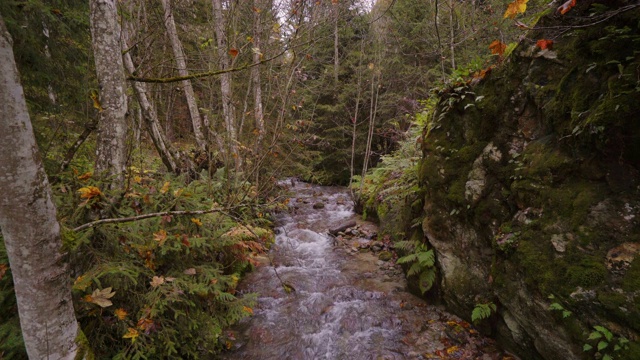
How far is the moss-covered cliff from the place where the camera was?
273 centimetres

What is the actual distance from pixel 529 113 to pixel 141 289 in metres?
5.32

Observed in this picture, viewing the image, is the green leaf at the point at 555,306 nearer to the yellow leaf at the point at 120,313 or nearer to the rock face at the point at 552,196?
the rock face at the point at 552,196

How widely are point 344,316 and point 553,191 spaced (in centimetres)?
368

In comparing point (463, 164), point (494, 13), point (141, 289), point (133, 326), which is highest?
point (494, 13)

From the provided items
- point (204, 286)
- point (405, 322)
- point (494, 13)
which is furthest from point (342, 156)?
point (204, 286)

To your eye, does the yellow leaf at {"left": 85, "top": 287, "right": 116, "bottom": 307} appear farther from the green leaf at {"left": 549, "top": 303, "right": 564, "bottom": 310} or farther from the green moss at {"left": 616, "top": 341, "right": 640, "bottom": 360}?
the green moss at {"left": 616, "top": 341, "right": 640, "bottom": 360}

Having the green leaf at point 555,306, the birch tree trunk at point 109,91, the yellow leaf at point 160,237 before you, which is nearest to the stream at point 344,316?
the green leaf at point 555,306

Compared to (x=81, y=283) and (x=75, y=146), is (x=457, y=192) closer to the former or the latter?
(x=81, y=283)

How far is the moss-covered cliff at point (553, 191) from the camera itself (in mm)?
2730

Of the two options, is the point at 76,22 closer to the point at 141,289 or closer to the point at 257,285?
the point at 141,289

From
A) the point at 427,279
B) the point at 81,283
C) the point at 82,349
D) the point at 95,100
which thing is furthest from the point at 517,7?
the point at 82,349

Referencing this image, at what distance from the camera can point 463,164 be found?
4766 mm

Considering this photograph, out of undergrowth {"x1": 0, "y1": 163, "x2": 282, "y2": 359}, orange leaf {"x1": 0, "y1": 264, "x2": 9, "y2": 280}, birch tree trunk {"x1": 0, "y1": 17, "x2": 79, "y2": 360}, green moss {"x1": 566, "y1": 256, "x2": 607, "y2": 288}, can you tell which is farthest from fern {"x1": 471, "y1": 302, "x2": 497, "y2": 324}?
orange leaf {"x1": 0, "y1": 264, "x2": 9, "y2": 280}

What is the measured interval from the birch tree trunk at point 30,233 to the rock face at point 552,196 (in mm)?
4539
